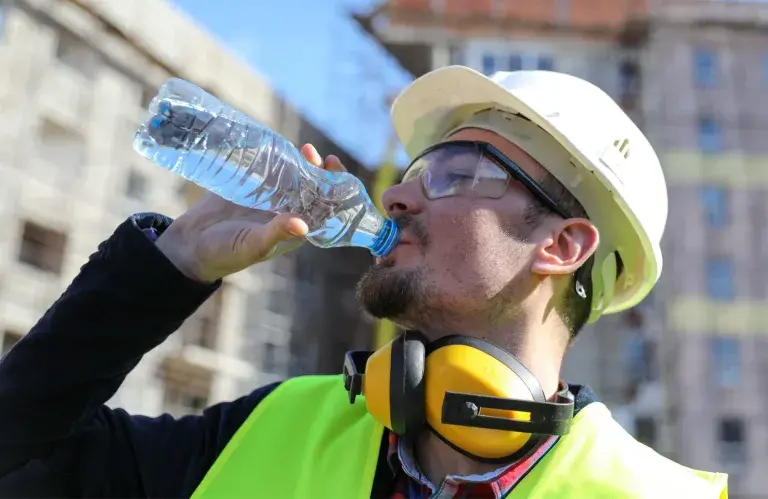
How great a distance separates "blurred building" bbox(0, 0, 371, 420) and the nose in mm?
13360

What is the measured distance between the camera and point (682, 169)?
80.6ft

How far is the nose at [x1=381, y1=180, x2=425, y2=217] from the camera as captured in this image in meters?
2.36

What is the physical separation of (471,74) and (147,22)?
17683 mm

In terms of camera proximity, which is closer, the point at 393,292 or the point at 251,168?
the point at 393,292

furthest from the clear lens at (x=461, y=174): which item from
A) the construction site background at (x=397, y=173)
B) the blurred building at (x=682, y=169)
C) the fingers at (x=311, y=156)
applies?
the blurred building at (x=682, y=169)

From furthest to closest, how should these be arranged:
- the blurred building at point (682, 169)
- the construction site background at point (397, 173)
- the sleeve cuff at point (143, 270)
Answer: the blurred building at point (682, 169) < the construction site background at point (397, 173) < the sleeve cuff at point (143, 270)

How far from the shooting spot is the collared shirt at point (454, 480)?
1.97m

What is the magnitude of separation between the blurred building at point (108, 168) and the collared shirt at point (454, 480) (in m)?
13.6

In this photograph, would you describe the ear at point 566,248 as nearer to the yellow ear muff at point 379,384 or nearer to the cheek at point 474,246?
the cheek at point 474,246

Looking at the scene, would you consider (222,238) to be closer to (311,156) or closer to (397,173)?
(311,156)

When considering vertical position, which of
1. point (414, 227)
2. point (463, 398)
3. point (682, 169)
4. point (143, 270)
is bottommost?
point (463, 398)

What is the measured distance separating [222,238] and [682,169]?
80.3 feet

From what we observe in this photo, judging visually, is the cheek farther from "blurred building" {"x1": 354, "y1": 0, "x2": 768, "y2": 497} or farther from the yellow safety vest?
"blurred building" {"x1": 354, "y1": 0, "x2": 768, "y2": 497}

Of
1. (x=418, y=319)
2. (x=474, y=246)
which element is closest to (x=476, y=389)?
(x=418, y=319)
